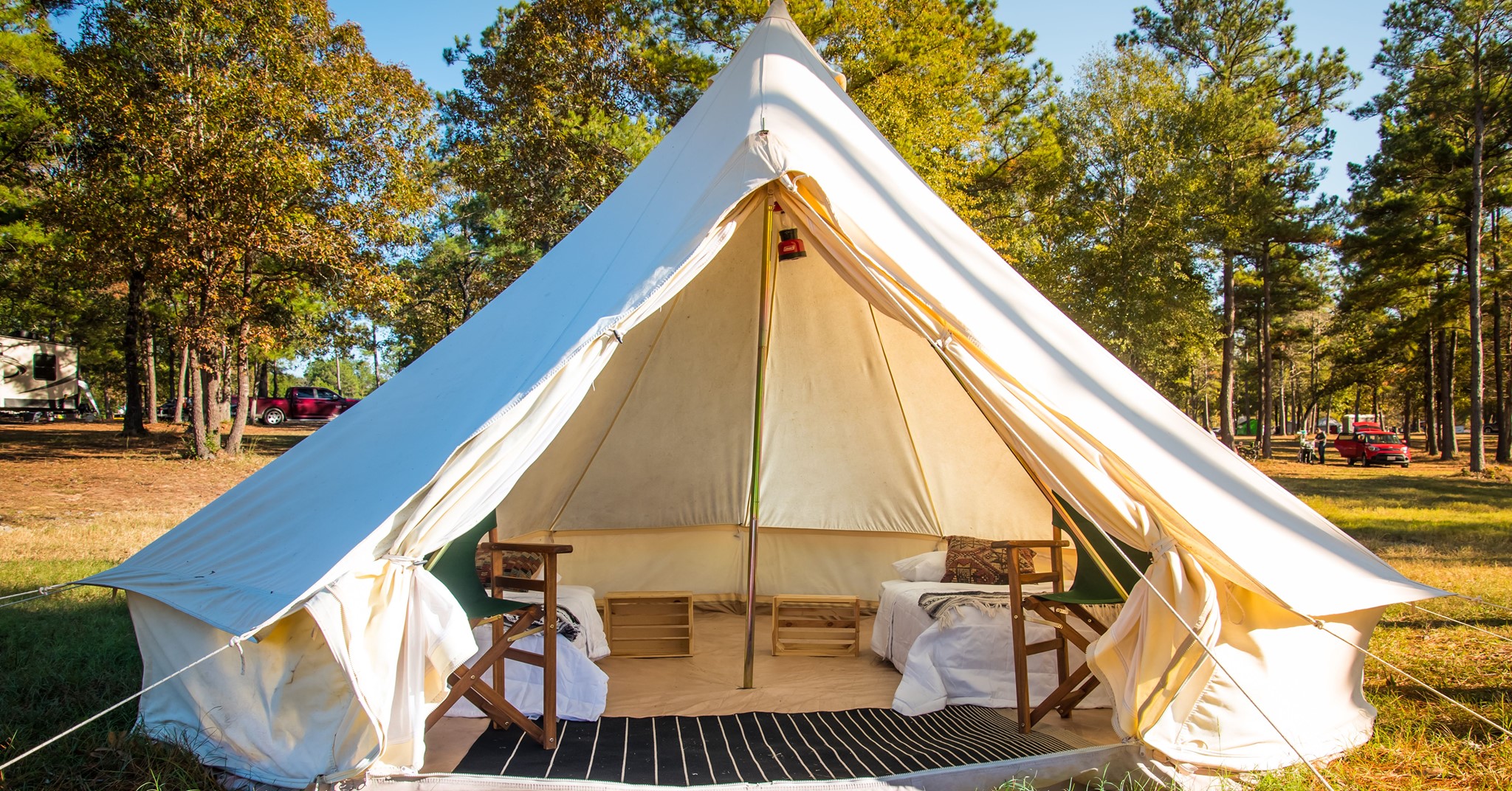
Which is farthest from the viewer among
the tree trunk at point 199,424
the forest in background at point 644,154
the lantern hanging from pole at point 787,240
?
the tree trunk at point 199,424

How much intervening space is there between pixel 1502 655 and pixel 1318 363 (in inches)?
1428

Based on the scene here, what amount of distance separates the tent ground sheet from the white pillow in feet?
1.49

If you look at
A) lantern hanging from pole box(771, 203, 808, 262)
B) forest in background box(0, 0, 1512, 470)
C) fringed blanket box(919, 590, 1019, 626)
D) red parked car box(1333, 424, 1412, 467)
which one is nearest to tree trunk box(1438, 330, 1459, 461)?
forest in background box(0, 0, 1512, 470)

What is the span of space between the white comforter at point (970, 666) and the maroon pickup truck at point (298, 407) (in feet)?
70.3

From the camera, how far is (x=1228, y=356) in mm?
17156

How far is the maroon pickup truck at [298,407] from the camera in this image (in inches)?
856

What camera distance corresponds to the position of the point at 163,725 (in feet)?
7.91

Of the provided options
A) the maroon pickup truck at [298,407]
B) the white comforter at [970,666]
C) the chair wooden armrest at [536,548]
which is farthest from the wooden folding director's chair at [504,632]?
the maroon pickup truck at [298,407]

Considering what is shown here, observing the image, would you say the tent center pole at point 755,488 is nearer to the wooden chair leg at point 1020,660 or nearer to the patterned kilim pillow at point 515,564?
the wooden chair leg at point 1020,660

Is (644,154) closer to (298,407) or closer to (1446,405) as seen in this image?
(298,407)

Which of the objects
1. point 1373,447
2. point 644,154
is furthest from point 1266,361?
point 644,154

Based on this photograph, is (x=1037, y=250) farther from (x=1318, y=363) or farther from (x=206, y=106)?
(x=1318, y=363)

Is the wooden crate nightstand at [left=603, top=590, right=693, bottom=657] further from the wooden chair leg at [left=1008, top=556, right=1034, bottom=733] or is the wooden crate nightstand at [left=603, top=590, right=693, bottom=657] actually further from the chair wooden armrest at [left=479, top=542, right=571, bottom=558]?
the wooden chair leg at [left=1008, top=556, right=1034, bottom=733]

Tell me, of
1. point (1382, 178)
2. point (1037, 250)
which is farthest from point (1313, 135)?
point (1037, 250)
